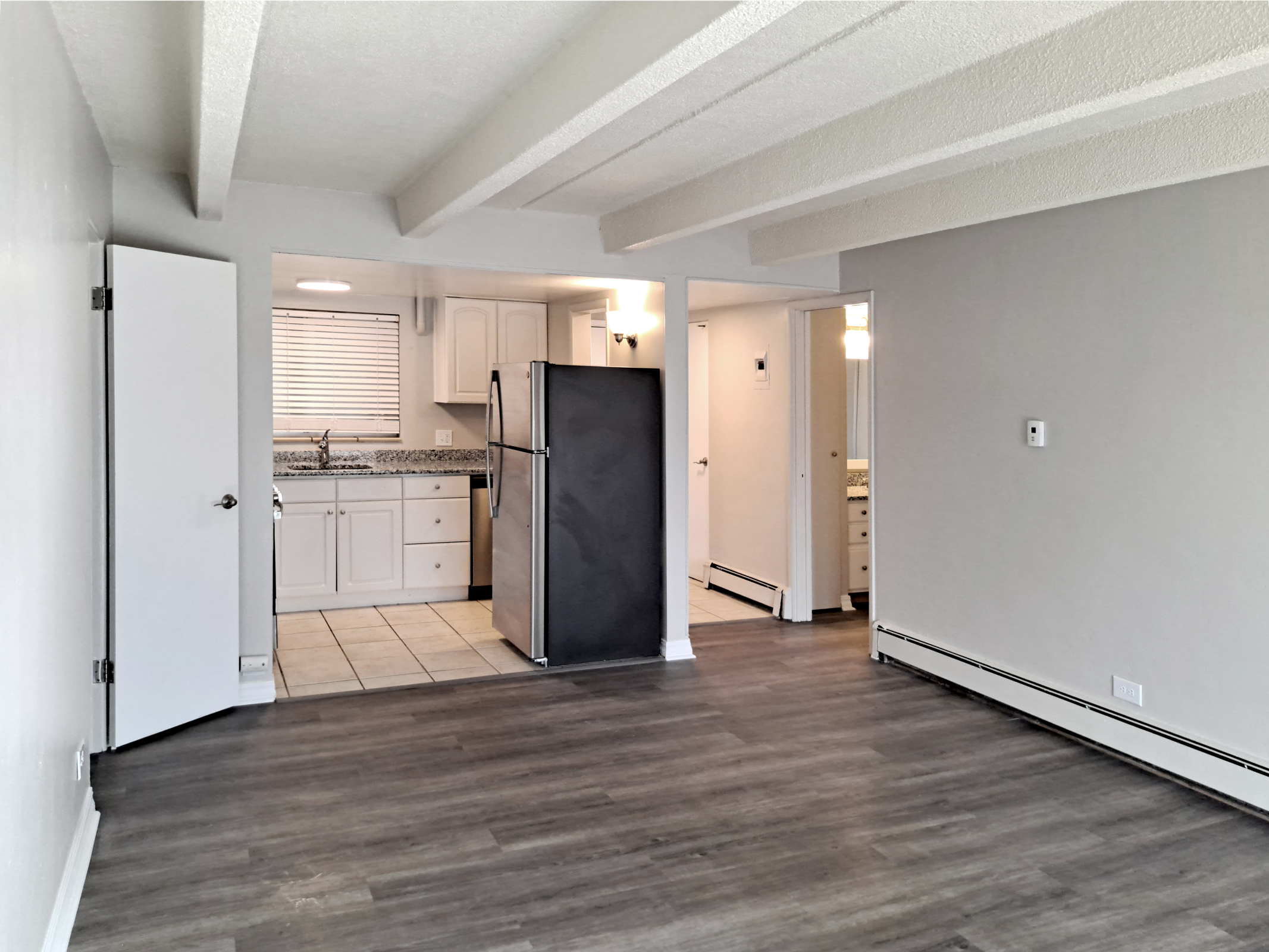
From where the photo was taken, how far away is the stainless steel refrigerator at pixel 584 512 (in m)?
4.95

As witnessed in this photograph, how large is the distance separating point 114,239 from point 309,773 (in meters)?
2.29

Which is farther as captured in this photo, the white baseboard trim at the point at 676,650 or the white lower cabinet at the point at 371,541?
the white lower cabinet at the point at 371,541

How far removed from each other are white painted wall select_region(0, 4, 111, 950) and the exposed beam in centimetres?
307

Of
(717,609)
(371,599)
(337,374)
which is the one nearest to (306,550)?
(371,599)

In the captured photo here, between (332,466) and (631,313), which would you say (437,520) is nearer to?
(332,466)

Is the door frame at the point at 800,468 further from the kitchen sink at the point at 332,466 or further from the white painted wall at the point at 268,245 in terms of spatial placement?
the kitchen sink at the point at 332,466

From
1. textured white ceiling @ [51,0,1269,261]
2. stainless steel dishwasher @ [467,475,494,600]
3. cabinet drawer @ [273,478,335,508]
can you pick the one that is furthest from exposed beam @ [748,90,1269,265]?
cabinet drawer @ [273,478,335,508]

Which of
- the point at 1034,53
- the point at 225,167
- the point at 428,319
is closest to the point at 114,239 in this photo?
the point at 225,167

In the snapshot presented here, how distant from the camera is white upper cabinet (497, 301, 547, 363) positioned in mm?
6727

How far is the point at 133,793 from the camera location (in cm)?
331

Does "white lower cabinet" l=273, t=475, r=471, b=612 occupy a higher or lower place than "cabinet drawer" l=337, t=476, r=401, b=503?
lower

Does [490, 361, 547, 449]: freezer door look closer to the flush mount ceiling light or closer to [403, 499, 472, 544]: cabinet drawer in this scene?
[403, 499, 472, 544]: cabinet drawer

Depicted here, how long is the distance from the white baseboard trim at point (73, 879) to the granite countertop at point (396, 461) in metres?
3.40

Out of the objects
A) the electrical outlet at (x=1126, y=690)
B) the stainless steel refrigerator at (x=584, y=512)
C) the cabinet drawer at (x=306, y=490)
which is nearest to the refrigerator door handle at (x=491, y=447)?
the stainless steel refrigerator at (x=584, y=512)
